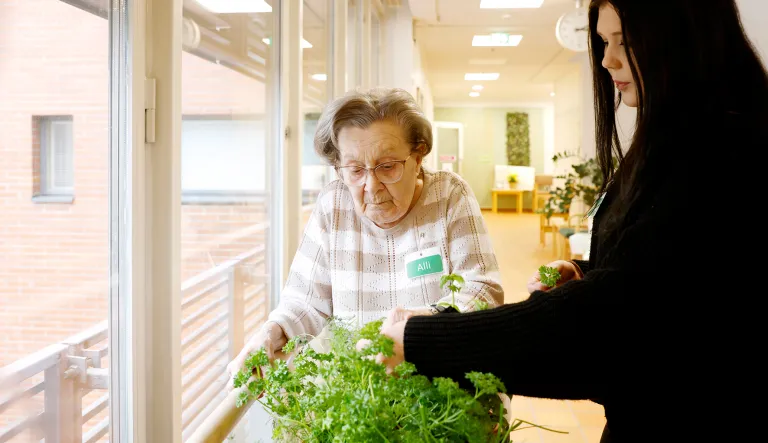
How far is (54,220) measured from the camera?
4.41 ft

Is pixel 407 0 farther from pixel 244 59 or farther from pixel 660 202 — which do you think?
pixel 660 202

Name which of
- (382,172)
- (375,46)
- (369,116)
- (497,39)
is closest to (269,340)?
(382,172)

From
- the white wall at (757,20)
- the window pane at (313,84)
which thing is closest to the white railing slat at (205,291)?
the window pane at (313,84)

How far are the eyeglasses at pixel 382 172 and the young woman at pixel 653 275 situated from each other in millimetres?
866

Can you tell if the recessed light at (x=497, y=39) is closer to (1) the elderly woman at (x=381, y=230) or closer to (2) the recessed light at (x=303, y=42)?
(2) the recessed light at (x=303, y=42)

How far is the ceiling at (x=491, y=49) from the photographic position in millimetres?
8523

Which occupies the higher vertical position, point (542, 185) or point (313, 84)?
point (313, 84)

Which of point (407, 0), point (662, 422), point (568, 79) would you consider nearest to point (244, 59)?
point (662, 422)

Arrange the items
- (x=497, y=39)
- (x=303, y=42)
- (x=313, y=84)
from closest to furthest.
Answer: (x=303, y=42) < (x=313, y=84) < (x=497, y=39)

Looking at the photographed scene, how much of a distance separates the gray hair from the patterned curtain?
65.6 ft

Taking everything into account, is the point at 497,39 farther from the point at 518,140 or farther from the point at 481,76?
the point at 518,140

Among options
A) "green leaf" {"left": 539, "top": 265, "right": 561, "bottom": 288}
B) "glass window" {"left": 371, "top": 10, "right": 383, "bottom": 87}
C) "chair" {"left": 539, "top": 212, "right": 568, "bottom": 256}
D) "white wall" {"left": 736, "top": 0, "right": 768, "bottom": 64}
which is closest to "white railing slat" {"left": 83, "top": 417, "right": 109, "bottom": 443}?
"green leaf" {"left": 539, "top": 265, "right": 561, "bottom": 288}

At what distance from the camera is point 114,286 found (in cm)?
163

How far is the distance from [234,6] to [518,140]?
19.7 meters
